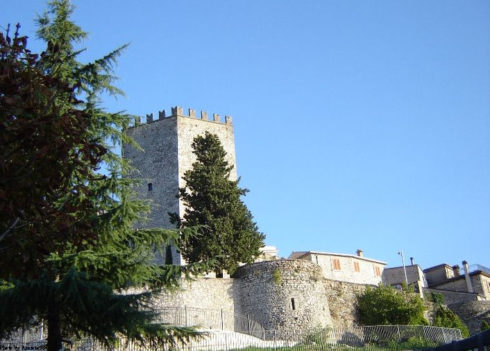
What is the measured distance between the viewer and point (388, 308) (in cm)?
3438

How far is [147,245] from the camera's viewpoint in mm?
14695

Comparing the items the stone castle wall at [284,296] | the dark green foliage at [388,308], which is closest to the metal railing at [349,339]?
the stone castle wall at [284,296]

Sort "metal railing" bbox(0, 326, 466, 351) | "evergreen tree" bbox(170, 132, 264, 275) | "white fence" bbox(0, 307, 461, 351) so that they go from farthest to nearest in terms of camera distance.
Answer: "evergreen tree" bbox(170, 132, 264, 275) < "white fence" bbox(0, 307, 461, 351) < "metal railing" bbox(0, 326, 466, 351)

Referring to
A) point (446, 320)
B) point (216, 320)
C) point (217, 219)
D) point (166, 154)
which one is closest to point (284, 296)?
point (216, 320)

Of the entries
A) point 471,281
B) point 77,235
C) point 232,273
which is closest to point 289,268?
point 232,273

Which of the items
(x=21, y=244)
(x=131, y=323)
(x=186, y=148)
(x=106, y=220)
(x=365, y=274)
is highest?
A: (x=186, y=148)

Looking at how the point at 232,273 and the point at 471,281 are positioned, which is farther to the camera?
the point at 471,281

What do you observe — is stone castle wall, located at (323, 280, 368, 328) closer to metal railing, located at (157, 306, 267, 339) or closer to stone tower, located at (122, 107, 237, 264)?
metal railing, located at (157, 306, 267, 339)

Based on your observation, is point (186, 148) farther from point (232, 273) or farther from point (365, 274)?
point (365, 274)

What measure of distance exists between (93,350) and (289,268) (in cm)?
1459

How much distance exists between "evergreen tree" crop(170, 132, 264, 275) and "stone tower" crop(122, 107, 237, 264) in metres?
8.64

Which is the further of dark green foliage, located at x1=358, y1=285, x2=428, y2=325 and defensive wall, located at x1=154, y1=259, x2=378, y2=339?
dark green foliage, located at x1=358, y1=285, x2=428, y2=325

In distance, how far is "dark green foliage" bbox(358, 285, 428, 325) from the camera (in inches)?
1350

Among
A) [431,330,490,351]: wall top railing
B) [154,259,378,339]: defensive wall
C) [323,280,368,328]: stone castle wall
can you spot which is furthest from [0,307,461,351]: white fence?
[431,330,490,351]: wall top railing
